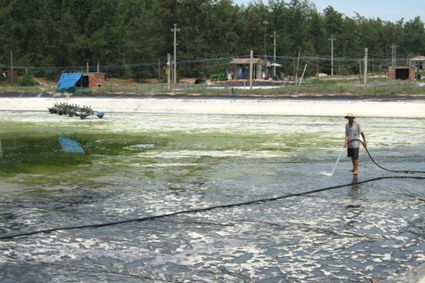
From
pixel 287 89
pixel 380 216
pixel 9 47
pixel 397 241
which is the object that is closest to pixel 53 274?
pixel 397 241

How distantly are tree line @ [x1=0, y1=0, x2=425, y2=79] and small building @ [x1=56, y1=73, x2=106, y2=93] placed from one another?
1548 centimetres

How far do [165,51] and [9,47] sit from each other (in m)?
24.4

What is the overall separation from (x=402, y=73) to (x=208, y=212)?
7232 centimetres

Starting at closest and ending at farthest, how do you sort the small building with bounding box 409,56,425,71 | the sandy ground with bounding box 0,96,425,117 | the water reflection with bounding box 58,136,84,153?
the water reflection with bounding box 58,136,84,153 → the sandy ground with bounding box 0,96,425,117 → the small building with bounding box 409,56,425,71

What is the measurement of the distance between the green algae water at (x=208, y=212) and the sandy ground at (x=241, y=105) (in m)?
14.9

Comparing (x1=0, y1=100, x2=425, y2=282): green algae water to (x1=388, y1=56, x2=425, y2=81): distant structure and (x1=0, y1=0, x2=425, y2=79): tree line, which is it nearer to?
(x1=388, y1=56, x2=425, y2=81): distant structure

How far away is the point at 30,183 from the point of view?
14.5m

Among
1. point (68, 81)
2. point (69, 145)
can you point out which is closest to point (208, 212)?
point (69, 145)

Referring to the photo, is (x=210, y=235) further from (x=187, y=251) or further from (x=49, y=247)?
(x=49, y=247)

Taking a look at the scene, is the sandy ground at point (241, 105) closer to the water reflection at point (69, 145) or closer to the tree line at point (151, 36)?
the water reflection at point (69, 145)

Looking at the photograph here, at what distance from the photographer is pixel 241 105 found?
42.1m

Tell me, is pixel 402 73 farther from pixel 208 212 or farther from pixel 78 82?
pixel 208 212

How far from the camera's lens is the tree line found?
8375 cm

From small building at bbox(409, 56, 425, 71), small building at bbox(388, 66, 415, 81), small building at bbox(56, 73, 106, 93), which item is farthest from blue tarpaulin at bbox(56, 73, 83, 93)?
small building at bbox(409, 56, 425, 71)
